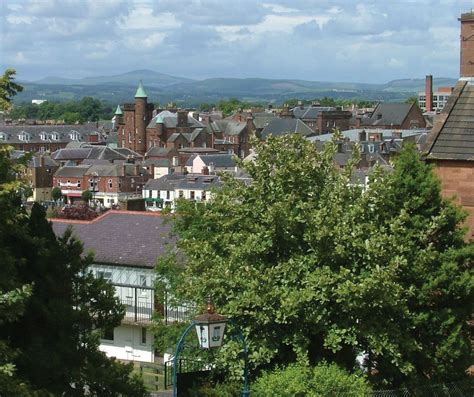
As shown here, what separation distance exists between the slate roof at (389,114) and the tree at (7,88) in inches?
6301

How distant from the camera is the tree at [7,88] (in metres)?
16.6

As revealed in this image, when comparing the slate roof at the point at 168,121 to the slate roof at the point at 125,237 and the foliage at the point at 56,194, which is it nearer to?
the foliage at the point at 56,194

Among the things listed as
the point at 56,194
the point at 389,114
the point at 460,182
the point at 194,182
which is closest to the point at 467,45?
the point at 460,182

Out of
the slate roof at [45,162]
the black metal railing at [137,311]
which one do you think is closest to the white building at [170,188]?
the slate roof at [45,162]

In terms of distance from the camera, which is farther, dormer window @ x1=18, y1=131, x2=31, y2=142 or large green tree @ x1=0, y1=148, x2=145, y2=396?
dormer window @ x1=18, y1=131, x2=31, y2=142

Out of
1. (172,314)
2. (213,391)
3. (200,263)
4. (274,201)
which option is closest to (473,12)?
(274,201)

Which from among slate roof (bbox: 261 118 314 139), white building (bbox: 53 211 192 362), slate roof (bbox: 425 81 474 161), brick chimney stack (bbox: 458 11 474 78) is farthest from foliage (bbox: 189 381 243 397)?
slate roof (bbox: 261 118 314 139)

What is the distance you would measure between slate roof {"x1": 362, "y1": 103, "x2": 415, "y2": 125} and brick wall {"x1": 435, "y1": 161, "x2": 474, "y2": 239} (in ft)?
506

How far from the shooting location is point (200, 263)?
20359 mm

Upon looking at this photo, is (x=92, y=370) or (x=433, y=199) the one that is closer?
(x=92, y=370)

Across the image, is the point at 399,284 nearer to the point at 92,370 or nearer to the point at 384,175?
the point at 384,175

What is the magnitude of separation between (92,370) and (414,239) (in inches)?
264

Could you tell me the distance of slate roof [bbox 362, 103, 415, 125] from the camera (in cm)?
17525

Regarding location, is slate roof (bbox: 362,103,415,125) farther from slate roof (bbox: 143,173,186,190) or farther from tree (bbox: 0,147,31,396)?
tree (bbox: 0,147,31,396)
